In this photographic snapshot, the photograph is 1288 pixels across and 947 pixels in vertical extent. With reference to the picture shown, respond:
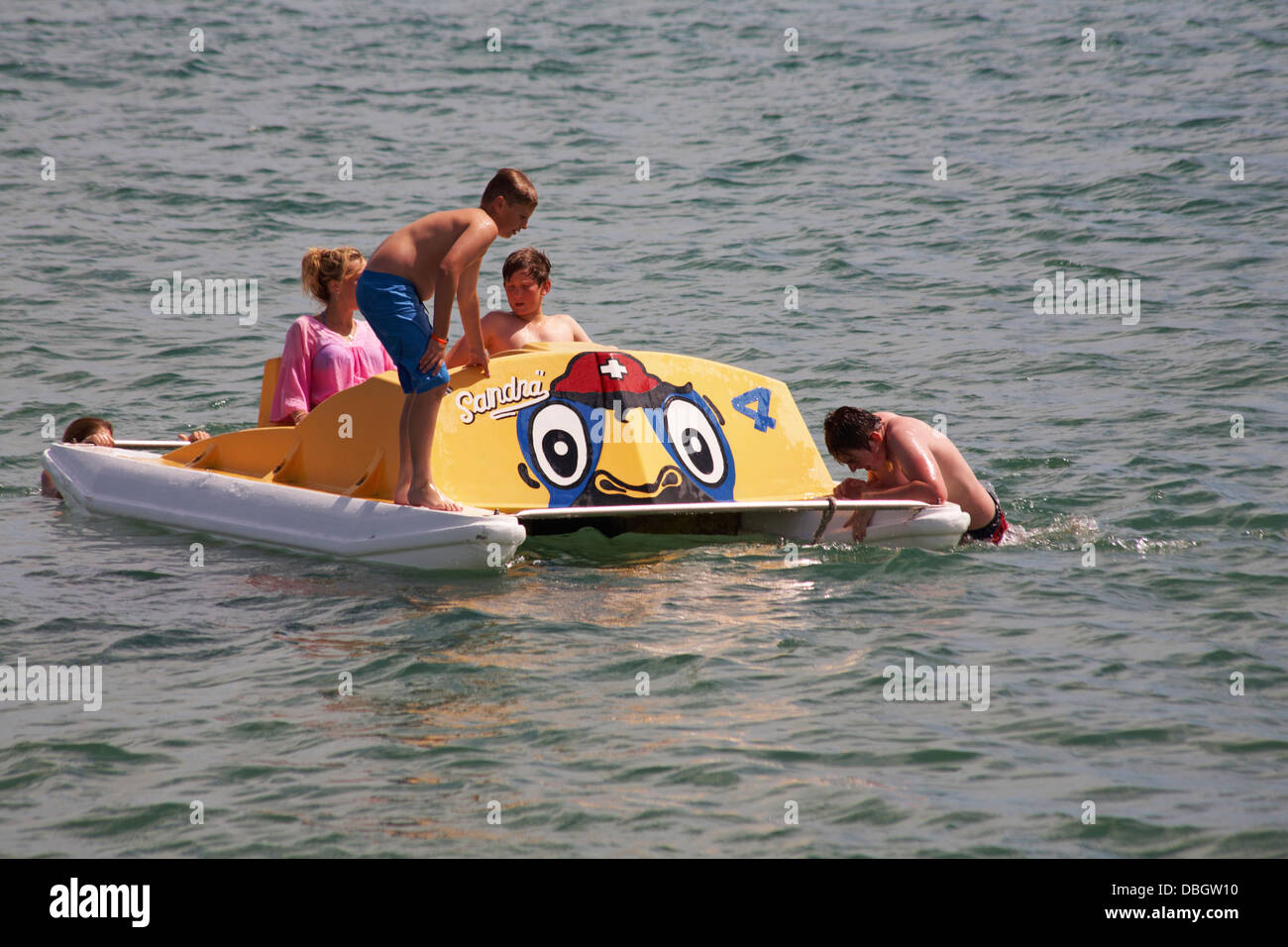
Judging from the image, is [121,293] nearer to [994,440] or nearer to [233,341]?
[233,341]

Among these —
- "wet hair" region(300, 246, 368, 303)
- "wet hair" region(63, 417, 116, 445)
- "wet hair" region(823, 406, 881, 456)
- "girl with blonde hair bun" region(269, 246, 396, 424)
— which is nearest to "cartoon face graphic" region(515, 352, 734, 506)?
"wet hair" region(823, 406, 881, 456)

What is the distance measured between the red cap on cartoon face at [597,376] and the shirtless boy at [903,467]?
1052mm

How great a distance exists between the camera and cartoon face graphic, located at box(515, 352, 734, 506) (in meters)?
7.28

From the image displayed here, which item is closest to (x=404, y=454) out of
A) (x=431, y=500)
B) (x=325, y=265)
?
(x=431, y=500)

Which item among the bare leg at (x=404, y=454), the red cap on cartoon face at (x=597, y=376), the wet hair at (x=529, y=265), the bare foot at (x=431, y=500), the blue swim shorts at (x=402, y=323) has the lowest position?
the bare foot at (x=431, y=500)

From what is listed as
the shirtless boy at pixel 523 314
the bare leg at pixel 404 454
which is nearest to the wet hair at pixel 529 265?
the shirtless boy at pixel 523 314


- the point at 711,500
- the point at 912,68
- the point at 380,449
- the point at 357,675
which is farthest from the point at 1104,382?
the point at 912,68

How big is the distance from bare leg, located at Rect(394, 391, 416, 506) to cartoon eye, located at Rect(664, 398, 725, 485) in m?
1.36

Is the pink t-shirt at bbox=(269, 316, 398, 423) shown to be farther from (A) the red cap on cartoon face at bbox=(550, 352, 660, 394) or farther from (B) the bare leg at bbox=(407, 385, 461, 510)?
(A) the red cap on cartoon face at bbox=(550, 352, 660, 394)

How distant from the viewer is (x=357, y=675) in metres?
5.88

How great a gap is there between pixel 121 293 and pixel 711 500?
9777mm

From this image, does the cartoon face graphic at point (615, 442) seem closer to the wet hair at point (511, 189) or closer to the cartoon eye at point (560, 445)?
the cartoon eye at point (560, 445)

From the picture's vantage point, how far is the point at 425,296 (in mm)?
7102

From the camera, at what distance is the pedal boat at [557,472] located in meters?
7.10
